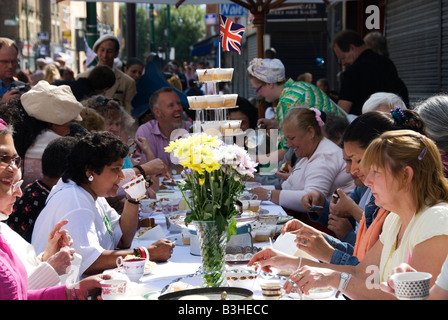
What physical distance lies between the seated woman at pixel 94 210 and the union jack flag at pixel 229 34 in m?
1.94

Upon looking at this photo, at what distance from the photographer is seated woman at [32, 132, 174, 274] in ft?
11.3

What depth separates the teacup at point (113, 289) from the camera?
2613 millimetres

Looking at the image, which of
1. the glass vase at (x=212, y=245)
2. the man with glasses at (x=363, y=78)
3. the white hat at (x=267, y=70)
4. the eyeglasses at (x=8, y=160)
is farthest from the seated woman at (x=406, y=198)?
the white hat at (x=267, y=70)

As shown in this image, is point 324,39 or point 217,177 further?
point 324,39

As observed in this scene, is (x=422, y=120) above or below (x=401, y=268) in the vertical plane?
above

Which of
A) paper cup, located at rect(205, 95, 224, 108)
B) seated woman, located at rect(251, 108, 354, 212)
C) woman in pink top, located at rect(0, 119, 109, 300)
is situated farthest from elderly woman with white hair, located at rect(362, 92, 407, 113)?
woman in pink top, located at rect(0, 119, 109, 300)

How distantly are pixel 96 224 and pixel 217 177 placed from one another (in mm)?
1025

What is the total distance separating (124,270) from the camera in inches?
126

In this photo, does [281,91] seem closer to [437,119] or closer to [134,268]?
[437,119]

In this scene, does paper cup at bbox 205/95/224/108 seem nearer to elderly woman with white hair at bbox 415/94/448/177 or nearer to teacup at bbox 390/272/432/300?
elderly woman with white hair at bbox 415/94/448/177

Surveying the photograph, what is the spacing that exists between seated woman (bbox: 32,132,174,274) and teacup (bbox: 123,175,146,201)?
0.23 ft

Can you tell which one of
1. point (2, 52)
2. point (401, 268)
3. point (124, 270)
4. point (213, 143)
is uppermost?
point (2, 52)
